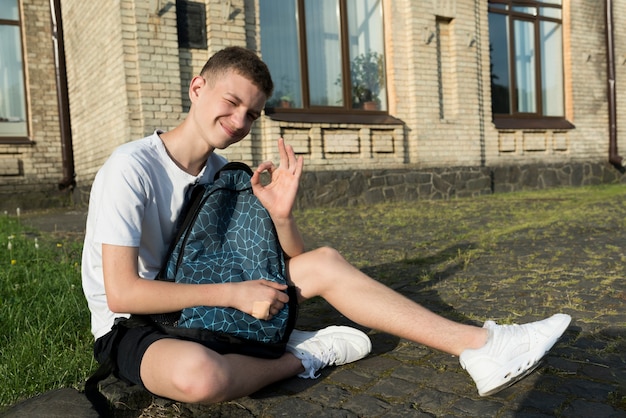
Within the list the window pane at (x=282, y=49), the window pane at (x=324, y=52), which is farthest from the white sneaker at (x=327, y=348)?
the window pane at (x=324, y=52)

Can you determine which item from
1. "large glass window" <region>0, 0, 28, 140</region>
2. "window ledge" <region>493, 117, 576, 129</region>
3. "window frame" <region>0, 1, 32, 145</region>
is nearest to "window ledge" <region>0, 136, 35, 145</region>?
"window frame" <region>0, 1, 32, 145</region>

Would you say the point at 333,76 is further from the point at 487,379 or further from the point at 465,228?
the point at 487,379

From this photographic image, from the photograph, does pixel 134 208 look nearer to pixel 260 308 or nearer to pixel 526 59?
pixel 260 308

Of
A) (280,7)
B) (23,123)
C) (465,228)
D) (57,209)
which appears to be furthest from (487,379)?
(23,123)

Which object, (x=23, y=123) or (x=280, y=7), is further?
(x=23, y=123)

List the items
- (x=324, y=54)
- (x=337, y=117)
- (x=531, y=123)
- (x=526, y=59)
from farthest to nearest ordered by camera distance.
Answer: (x=526, y=59) < (x=531, y=123) < (x=324, y=54) < (x=337, y=117)

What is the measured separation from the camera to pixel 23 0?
10.1 meters

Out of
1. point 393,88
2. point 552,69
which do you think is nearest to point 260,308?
point 393,88

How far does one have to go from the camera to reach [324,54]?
33.2 ft

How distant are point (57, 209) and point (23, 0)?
148 inches

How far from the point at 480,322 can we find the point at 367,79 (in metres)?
8.12

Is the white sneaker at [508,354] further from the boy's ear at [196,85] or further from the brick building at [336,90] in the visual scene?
the brick building at [336,90]

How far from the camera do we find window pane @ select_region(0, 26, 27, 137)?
10195mm

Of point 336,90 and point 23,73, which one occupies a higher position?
point 23,73
